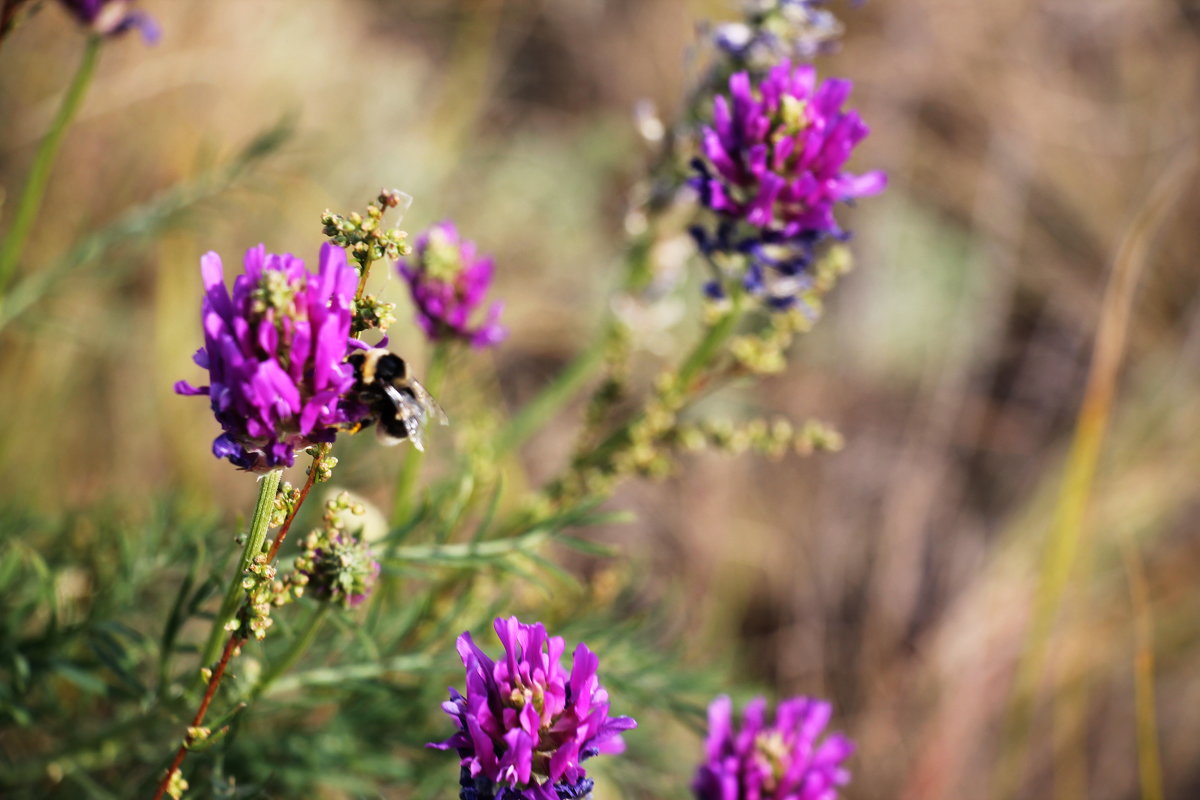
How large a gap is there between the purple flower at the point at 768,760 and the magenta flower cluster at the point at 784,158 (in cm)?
59

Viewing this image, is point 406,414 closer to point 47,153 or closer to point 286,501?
point 286,501

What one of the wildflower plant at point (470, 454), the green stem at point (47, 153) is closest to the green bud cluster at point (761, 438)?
the wildflower plant at point (470, 454)

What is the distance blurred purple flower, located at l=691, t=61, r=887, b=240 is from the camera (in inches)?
47.8

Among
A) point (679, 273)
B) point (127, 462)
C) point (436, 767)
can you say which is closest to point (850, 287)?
point (679, 273)

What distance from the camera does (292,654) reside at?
1.09 metres

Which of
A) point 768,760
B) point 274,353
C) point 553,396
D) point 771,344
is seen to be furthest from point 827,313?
point 274,353

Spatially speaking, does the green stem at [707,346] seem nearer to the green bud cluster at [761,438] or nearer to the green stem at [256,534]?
the green bud cluster at [761,438]

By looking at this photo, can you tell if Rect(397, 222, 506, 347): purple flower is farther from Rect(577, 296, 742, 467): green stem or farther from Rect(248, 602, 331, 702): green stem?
Rect(248, 602, 331, 702): green stem

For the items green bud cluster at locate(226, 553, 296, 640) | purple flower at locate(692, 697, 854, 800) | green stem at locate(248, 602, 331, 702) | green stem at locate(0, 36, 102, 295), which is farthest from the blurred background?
green bud cluster at locate(226, 553, 296, 640)

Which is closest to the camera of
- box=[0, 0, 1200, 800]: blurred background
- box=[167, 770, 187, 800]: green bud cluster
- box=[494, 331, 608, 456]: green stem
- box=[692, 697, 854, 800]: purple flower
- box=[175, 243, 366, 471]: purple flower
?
box=[175, 243, 366, 471]: purple flower

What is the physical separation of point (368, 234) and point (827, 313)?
3423 millimetres

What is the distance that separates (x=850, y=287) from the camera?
4.18 metres

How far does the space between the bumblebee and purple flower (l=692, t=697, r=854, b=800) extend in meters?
0.61

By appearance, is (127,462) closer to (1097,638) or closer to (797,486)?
(797,486)
